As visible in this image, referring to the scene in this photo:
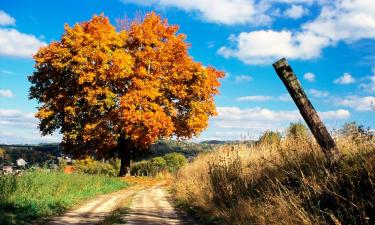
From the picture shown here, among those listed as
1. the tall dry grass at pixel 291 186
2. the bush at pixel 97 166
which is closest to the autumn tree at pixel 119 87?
the bush at pixel 97 166

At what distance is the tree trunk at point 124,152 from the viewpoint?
39.4 meters

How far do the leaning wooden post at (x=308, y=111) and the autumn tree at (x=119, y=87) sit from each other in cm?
2453

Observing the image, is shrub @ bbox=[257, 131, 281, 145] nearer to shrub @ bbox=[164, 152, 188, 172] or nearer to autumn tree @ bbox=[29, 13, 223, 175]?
autumn tree @ bbox=[29, 13, 223, 175]

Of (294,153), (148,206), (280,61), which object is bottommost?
(148,206)

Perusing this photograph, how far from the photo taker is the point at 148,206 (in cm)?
1820

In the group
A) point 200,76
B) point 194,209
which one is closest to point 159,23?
point 200,76

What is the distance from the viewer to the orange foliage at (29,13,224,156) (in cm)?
3459

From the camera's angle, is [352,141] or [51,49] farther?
[51,49]

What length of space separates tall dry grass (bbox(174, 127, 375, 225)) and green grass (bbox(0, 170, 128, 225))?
16.1ft

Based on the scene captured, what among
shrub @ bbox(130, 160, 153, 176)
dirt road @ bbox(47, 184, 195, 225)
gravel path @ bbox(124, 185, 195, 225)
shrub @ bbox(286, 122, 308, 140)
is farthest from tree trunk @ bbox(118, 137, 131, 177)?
shrub @ bbox(286, 122, 308, 140)

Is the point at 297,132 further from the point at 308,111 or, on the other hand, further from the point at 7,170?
the point at 7,170

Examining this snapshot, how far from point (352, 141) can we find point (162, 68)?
92.4ft

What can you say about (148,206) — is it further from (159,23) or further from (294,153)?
(159,23)

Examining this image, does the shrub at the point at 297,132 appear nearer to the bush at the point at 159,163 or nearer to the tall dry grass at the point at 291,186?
the tall dry grass at the point at 291,186
